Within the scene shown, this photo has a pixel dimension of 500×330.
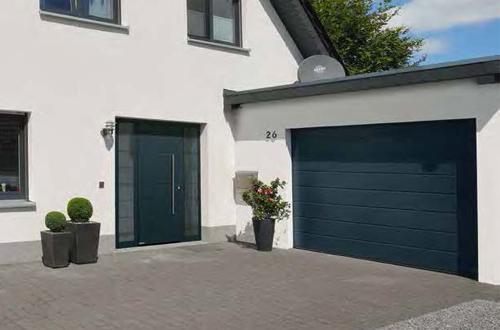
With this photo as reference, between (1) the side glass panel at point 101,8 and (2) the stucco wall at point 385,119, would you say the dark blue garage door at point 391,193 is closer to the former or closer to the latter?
(2) the stucco wall at point 385,119

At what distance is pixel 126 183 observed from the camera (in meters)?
10.8

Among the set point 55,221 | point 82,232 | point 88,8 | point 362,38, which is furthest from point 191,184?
point 362,38

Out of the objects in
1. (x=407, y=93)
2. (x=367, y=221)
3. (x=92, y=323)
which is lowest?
(x=92, y=323)

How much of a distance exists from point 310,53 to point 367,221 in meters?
5.77

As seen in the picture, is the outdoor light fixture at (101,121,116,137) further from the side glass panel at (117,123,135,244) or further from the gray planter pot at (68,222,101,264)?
the gray planter pot at (68,222,101,264)

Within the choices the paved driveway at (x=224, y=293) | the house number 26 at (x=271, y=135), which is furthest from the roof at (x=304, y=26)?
the paved driveway at (x=224, y=293)

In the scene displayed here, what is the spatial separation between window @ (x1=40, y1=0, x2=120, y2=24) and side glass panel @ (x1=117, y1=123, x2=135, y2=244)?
1992 mm

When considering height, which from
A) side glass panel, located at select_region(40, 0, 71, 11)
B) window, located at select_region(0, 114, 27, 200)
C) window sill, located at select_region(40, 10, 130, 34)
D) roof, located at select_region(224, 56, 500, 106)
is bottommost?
window, located at select_region(0, 114, 27, 200)

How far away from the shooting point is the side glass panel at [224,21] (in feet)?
40.4

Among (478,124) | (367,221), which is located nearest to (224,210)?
(367,221)

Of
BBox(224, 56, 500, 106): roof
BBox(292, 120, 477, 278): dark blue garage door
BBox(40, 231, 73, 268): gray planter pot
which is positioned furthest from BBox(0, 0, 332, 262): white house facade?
BBox(292, 120, 477, 278): dark blue garage door

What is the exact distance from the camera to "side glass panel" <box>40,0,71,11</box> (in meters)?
9.72

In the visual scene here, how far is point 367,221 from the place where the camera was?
9734mm

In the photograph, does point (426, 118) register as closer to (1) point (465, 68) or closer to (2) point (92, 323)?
(1) point (465, 68)
